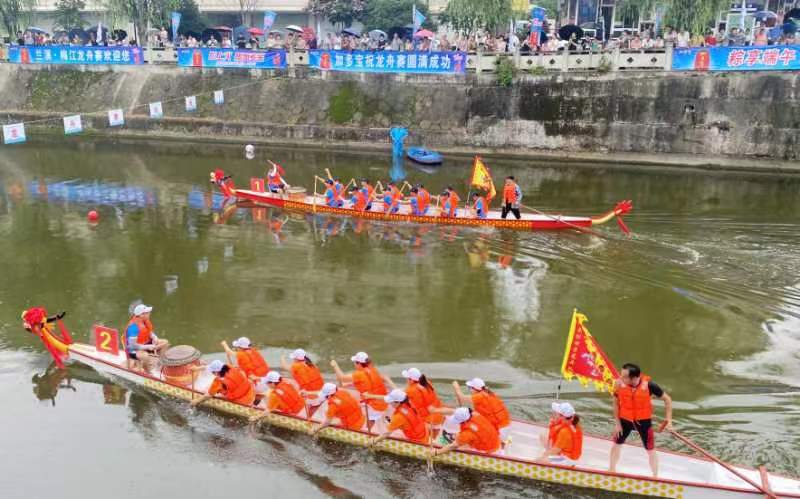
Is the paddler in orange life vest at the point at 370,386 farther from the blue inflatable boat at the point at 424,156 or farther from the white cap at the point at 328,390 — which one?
the blue inflatable boat at the point at 424,156

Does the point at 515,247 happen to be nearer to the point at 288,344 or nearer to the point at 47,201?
the point at 288,344

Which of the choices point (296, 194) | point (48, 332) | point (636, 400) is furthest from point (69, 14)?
point (636, 400)

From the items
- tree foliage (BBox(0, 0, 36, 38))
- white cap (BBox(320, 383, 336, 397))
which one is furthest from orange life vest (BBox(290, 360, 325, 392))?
tree foliage (BBox(0, 0, 36, 38))

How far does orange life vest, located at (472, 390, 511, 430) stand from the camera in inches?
378

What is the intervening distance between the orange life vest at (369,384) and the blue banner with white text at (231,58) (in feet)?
88.6

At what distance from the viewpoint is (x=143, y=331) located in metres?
12.0

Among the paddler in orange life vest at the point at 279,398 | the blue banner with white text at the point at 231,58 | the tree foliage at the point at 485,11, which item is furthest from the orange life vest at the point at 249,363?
the blue banner with white text at the point at 231,58

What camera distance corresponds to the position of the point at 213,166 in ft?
96.2

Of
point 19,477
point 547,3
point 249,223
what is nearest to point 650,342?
point 19,477

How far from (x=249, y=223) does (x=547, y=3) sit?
3462 cm

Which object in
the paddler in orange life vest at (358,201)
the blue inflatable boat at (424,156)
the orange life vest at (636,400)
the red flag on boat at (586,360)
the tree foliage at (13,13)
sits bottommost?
the orange life vest at (636,400)

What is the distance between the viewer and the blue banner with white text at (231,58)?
1357 inches

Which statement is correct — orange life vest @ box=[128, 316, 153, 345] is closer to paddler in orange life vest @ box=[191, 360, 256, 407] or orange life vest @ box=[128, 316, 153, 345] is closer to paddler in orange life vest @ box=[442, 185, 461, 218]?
paddler in orange life vest @ box=[191, 360, 256, 407]

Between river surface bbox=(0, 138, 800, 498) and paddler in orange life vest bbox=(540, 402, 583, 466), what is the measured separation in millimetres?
530
